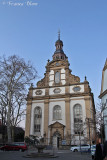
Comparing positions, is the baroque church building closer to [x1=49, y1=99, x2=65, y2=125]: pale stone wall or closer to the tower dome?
[x1=49, y1=99, x2=65, y2=125]: pale stone wall

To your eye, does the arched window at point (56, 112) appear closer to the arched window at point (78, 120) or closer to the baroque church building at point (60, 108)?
the baroque church building at point (60, 108)

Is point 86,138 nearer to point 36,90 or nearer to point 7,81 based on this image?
point 36,90

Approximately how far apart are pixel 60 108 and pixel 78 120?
16.3ft

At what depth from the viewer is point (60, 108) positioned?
37469mm

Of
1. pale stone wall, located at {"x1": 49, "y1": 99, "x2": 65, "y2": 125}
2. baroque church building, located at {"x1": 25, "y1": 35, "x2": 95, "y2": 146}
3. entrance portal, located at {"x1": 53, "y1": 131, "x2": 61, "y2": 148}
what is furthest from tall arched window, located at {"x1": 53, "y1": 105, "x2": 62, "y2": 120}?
entrance portal, located at {"x1": 53, "y1": 131, "x2": 61, "y2": 148}

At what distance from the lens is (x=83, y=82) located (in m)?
38.3

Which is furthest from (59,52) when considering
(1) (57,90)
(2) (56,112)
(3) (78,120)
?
(3) (78,120)

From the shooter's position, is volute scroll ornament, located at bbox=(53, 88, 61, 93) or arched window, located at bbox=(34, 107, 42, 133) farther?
volute scroll ornament, located at bbox=(53, 88, 61, 93)

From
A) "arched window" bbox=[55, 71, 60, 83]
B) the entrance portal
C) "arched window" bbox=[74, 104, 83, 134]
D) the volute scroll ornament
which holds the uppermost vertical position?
"arched window" bbox=[55, 71, 60, 83]

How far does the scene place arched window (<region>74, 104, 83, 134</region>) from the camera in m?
33.9

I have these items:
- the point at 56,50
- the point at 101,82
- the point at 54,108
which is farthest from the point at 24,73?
the point at 56,50

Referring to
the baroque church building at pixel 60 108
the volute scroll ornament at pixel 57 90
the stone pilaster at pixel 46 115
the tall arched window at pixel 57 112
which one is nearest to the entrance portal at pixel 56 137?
the baroque church building at pixel 60 108

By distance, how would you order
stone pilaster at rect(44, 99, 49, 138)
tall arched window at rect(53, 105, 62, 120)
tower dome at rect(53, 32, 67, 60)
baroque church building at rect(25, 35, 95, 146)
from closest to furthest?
baroque church building at rect(25, 35, 95, 146)
stone pilaster at rect(44, 99, 49, 138)
tall arched window at rect(53, 105, 62, 120)
tower dome at rect(53, 32, 67, 60)

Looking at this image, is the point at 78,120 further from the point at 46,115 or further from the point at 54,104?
the point at 46,115
